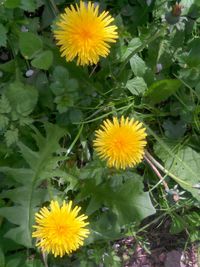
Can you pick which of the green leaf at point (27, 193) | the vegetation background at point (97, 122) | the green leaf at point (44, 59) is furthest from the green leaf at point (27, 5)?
the green leaf at point (27, 193)

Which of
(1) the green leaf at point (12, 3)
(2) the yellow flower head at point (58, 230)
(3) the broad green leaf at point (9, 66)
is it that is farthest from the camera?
(3) the broad green leaf at point (9, 66)

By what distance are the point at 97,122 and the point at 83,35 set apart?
52 centimetres

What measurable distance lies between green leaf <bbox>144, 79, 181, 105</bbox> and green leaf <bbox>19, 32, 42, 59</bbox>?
A: 0.51 m

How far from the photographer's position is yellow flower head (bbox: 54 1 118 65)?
1.68 meters

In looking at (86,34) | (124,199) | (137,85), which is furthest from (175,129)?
(86,34)

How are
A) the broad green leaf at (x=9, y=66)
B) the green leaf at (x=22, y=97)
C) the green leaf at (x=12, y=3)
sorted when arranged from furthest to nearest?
the broad green leaf at (x=9, y=66), the green leaf at (x=22, y=97), the green leaf at (x=12, y=3)

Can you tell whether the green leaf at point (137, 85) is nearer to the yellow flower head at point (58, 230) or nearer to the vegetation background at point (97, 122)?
the vegetation background at point (97, 122)

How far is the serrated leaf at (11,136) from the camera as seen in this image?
190cm

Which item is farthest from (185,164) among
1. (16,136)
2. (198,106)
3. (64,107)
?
(16,136)

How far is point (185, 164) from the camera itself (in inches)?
81.5

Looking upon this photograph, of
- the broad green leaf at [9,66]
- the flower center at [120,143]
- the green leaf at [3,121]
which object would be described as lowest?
the flower center at [120,143]

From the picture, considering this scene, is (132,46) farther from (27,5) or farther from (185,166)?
(185,166)

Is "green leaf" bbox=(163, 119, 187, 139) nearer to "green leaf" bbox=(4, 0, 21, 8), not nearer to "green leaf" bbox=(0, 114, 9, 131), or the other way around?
"green leaf" bbox=(0, 114, 9, 131)

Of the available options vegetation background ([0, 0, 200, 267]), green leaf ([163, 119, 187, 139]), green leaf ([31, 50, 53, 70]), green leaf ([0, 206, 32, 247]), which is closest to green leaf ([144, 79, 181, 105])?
vegetation background ([0, 0, 200, 267])
